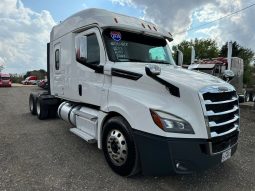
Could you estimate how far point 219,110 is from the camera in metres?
3.98

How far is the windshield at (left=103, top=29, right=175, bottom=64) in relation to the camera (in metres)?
4.93

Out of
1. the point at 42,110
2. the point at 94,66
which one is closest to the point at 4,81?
the point at 42,110

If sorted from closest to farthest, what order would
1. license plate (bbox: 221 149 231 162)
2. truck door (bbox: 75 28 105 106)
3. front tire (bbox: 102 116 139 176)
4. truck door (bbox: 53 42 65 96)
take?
license plate (bbox: 221 149 231 162)
front tire (bbox: 102 116 139 176)
truck door (bbox: 75 28 105 106)
truck door (bbox: 53 42 65 96)

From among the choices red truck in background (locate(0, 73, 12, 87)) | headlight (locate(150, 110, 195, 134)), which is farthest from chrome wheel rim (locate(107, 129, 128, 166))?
red truck in background (locate(0, 73, 12, 87))

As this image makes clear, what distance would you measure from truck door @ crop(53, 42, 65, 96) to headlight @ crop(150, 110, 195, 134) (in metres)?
4.00

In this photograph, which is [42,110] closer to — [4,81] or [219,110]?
[219,110]

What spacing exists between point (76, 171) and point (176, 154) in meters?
1.98

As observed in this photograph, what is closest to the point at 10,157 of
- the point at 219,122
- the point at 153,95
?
the point at 153,95

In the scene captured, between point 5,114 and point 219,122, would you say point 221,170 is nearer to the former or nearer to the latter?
point 219,122

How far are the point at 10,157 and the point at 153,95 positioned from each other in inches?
131

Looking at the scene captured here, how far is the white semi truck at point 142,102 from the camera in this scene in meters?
3.68

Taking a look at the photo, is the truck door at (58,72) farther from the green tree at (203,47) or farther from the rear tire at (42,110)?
the green tree at (203,47)

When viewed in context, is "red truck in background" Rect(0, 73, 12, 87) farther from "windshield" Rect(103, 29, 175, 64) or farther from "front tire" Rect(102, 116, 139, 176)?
"front tire" Rect(102, 116, 139, 176)

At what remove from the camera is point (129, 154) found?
4.12 metres
